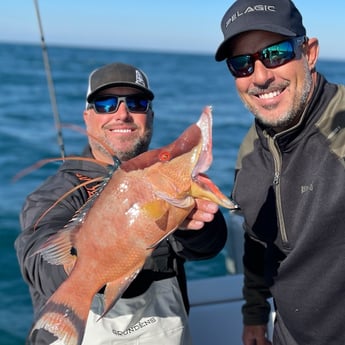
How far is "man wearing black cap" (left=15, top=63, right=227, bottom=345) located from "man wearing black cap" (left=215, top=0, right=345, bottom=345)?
0.42 m

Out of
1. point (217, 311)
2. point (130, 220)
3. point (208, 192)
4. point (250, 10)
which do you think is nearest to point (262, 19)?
point (250, 10)

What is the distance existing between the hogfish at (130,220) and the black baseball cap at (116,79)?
1.36 meters

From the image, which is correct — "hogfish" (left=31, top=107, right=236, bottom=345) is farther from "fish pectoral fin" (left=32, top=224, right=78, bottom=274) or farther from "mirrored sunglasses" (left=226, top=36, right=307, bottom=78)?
"mirrored sunglasses" (left=226, top=36, right=307, bottom=78)

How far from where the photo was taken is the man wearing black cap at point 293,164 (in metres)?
2.21

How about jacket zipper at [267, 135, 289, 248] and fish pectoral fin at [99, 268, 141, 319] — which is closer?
fish pectoral fin at [99, 268, 141, 319]

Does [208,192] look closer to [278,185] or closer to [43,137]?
[278,185]

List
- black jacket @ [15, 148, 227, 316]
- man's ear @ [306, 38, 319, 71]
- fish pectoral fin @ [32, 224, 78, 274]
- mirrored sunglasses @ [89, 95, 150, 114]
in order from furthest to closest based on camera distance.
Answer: mirrored sunglasses @ [89, 95, 150, 114] < man's ear @ [306, 38, 319, 71] < black jacket @ [15, 148, 227, 316] < fish pectoral fin @ [32, 224, 78, 274]

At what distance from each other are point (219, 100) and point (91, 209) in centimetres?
2517

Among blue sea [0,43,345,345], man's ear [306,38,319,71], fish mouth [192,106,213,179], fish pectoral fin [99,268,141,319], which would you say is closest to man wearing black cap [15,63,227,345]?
fish mouth [192,106,213,179]

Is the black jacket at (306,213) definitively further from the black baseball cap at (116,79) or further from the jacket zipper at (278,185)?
the black baseball cap at (116,79)

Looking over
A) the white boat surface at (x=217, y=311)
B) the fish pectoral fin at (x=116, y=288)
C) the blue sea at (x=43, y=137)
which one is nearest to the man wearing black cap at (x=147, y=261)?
the fish pectoral fin at (x=116, y=288)

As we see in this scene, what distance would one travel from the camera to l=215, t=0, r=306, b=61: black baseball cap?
2.30 meters

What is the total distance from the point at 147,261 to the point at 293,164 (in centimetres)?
91

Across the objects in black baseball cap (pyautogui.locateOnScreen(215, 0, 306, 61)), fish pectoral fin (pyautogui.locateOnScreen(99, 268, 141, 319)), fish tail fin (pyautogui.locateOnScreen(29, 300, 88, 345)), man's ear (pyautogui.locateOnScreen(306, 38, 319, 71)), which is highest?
black baseball cap (pyautogui.locateOnScreen(215, 0, 306, 61))
